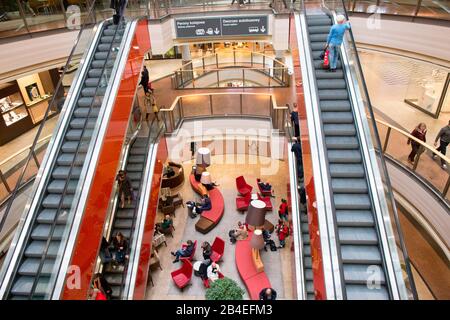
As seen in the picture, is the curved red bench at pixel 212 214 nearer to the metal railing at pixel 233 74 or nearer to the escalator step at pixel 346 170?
the metal railing at pixel 233 74

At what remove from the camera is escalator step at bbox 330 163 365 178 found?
5930 mm

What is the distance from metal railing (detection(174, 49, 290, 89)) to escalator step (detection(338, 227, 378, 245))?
10607mm

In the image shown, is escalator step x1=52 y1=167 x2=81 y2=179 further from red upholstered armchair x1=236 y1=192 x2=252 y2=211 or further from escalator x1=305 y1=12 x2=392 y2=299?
red upholstered armchair x1=236 y1=192 x2=252 y2=211

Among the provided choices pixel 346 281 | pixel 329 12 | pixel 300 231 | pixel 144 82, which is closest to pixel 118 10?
pixel 144 82

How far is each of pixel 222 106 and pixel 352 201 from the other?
8.15m

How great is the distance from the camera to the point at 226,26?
37.3ft

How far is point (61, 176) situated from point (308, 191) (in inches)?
195

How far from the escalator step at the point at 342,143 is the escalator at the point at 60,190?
4.89 meters

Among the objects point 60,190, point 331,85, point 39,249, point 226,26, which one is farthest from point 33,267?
point 226,26

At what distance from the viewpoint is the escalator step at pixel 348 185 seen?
576cm

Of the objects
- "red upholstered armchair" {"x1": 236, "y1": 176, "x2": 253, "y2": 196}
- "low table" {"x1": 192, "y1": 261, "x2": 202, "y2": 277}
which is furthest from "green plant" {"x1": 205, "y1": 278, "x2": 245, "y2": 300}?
"red upholstered armchair" {"x1": 236, "y1": 176, "x2": 253, "y2": 196}

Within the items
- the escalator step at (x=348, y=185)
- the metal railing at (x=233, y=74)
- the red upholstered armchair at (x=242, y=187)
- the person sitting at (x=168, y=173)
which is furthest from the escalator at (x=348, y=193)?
the person sitting at (x=168, y=173)

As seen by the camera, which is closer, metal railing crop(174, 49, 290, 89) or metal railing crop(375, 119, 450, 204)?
metal railing crop(375, 119, 450, 204)

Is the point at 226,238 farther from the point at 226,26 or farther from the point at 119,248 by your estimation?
the point at 226,26
